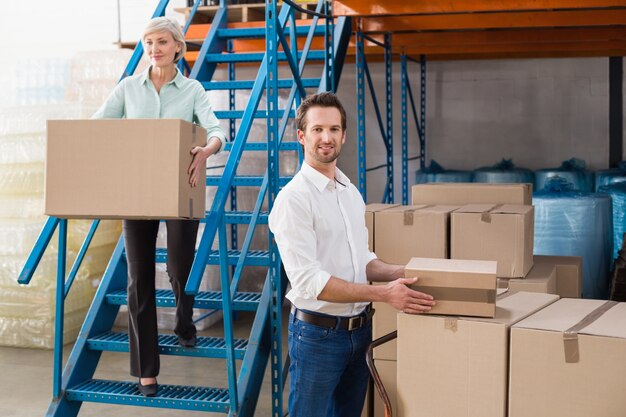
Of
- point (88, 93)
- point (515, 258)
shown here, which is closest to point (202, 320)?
point (88, 93)

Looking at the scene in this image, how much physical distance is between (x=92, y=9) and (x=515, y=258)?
706 centimetres

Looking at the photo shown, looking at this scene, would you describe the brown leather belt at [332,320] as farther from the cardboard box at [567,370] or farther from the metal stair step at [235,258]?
the metal stair step at [235,258]

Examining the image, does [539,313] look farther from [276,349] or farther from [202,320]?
[202,320]

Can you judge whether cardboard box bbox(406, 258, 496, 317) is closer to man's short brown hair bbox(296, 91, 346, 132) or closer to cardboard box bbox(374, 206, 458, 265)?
man's short brown hair bbox(296, 91, 346, 132)

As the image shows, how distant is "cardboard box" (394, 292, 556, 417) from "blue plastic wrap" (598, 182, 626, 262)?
4.54 meters

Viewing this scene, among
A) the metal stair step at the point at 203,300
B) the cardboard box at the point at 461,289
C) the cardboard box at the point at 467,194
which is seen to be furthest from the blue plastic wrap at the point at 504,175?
the cardboard box at the point at 461,289

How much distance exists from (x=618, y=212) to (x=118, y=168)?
474cm

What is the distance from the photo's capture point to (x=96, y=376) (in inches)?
209

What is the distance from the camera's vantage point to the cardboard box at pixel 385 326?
317cm

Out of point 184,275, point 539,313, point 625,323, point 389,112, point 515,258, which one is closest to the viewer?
point 625,323

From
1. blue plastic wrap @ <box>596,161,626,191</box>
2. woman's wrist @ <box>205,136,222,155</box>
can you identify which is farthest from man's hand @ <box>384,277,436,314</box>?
blue plastic wrap @ <box>596,161,626,191</box>

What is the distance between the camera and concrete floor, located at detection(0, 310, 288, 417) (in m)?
4.57

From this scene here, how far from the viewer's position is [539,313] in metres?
2.36

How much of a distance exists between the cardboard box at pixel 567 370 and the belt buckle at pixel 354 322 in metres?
0.60
